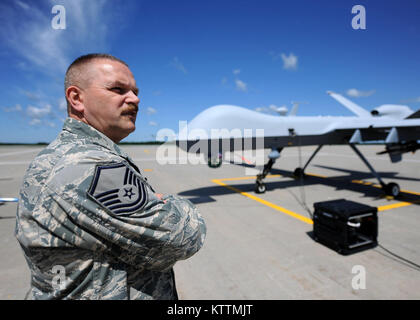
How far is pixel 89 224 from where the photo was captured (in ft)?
3.11

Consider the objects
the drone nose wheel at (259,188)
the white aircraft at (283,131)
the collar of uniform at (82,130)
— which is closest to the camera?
the collar of uniform at (82,130)

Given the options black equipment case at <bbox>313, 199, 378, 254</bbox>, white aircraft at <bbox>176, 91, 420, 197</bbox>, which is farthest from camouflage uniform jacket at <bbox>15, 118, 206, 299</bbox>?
white aircraft at <bbox>176, 91, 420, 197</bbox>

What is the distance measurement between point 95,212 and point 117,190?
0.41 feet

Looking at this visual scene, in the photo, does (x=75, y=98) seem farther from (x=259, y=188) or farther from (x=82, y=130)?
(x=259, y=188)

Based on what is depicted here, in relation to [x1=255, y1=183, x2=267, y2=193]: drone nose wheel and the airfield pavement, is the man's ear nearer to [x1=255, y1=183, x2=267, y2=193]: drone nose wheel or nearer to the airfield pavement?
the airfield pavement

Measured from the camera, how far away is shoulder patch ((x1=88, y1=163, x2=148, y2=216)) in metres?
0.96

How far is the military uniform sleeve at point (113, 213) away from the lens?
0.94m

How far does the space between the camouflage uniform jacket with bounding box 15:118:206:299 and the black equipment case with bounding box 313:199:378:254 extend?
14.6 feet

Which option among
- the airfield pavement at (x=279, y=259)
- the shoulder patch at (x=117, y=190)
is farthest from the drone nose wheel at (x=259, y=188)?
the shoulder patch at (x=117, y=190)

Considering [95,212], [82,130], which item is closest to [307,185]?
[82,130]

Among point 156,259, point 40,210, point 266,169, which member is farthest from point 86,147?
point 266,169

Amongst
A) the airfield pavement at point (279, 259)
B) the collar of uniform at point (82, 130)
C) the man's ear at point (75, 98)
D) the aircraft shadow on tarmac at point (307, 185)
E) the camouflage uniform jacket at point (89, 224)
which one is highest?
the man's ear at point (75, 98)

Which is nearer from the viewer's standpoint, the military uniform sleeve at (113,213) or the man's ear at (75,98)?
the military uniform sleeve at (113,213)

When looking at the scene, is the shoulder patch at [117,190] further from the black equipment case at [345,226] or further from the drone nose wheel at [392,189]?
the drone nose wheel at [392,189]
